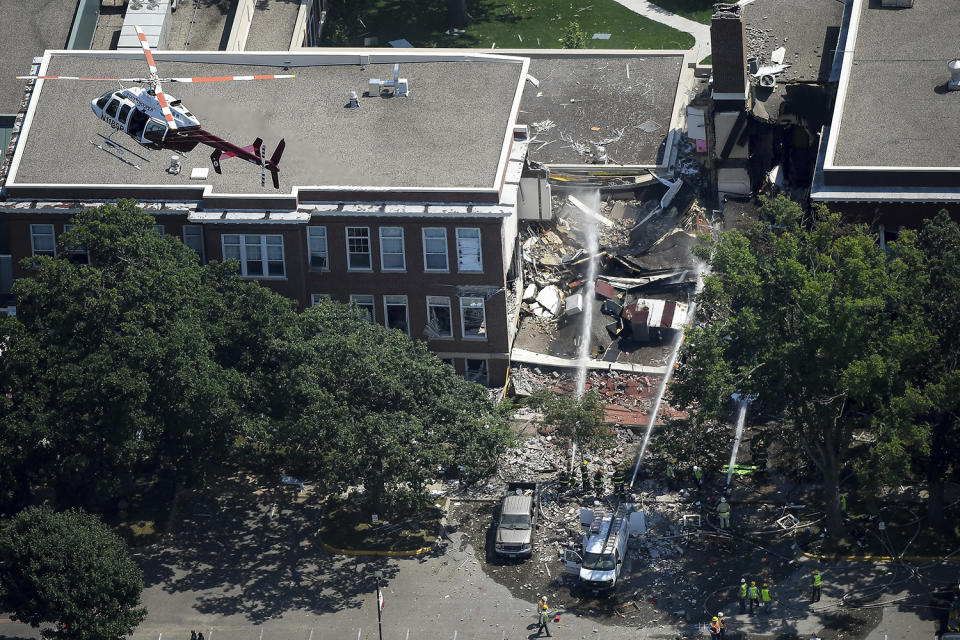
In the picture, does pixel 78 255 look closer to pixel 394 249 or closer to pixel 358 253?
pixel 358 253

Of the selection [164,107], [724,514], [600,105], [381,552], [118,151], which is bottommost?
[381,552]

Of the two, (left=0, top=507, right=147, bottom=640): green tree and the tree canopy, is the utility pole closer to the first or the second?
the tree canopy

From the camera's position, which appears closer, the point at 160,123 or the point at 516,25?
the point at 160,123

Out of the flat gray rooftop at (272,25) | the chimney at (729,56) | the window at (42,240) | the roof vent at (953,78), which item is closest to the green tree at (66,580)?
the window at (42,240)

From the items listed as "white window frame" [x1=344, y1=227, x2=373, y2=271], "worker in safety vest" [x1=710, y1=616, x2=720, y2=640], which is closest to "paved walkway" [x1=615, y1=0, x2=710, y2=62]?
"white window frame" [x1=344, y1=227, x2=373, y2=271]

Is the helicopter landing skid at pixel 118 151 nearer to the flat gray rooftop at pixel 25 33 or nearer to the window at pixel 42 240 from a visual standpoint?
the window at pixel 42 240

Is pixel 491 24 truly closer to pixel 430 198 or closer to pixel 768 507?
pixel 430 198

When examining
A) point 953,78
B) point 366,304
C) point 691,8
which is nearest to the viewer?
point 366,304

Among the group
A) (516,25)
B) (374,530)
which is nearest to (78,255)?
(374,530)
